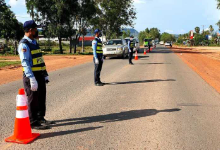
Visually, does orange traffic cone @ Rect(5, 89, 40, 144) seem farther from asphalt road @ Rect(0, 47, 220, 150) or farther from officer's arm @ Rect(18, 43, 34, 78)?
officer's arm @ Rect(18, 43, 34, 78)

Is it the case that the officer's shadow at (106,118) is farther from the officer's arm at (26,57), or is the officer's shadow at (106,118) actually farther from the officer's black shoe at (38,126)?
the officer's arm at (26,57)

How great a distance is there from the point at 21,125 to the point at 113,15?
45272 millimetres

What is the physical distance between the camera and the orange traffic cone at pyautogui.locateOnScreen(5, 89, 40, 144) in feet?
12.9

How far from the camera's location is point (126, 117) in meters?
5.29

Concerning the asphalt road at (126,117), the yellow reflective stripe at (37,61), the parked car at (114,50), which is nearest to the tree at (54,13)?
the parked car at (114,50)

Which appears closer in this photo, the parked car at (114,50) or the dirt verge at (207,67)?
the dirt verge at (207,67)

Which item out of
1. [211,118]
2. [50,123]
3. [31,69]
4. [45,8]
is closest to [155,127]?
[211,118]

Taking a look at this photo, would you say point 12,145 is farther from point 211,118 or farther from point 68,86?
point 68,86

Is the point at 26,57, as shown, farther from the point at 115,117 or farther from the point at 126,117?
the point at 126,117

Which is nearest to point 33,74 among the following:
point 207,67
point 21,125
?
point 21,125

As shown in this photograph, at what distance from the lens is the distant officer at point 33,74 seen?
4.23 meters

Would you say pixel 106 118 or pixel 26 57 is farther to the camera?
pixel 106 118

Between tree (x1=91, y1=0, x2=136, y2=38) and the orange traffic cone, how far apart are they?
1650 inches

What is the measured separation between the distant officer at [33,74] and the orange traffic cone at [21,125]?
0.32 metres
